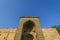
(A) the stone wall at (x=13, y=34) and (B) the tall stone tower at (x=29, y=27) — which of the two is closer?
(B) the tall stone tower at (x=29, y=27)

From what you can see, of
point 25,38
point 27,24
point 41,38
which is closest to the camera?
point 41,38

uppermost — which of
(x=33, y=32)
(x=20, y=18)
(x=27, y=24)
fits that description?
(x=20, y=18)

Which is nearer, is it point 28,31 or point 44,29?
point 28,31

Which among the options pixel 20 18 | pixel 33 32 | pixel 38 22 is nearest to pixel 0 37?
pixel 20 18

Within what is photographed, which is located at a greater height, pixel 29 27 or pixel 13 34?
pixel 29 27

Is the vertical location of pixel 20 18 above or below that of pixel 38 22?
above

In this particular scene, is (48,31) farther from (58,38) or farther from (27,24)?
(27,24)

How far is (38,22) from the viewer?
36.1 feet

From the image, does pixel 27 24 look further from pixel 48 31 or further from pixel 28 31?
pixel 48 31

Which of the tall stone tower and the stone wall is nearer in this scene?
the tall stone tower

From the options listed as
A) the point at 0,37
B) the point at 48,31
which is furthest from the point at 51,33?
the point at 0,37

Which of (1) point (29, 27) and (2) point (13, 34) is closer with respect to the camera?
(1) point (29, 27)

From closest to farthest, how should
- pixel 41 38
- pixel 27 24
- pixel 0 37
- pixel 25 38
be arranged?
pixel 41 38 < pixel 25 38 < pixel 27 24 < pixel 0 37

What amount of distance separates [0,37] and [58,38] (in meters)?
7.24
